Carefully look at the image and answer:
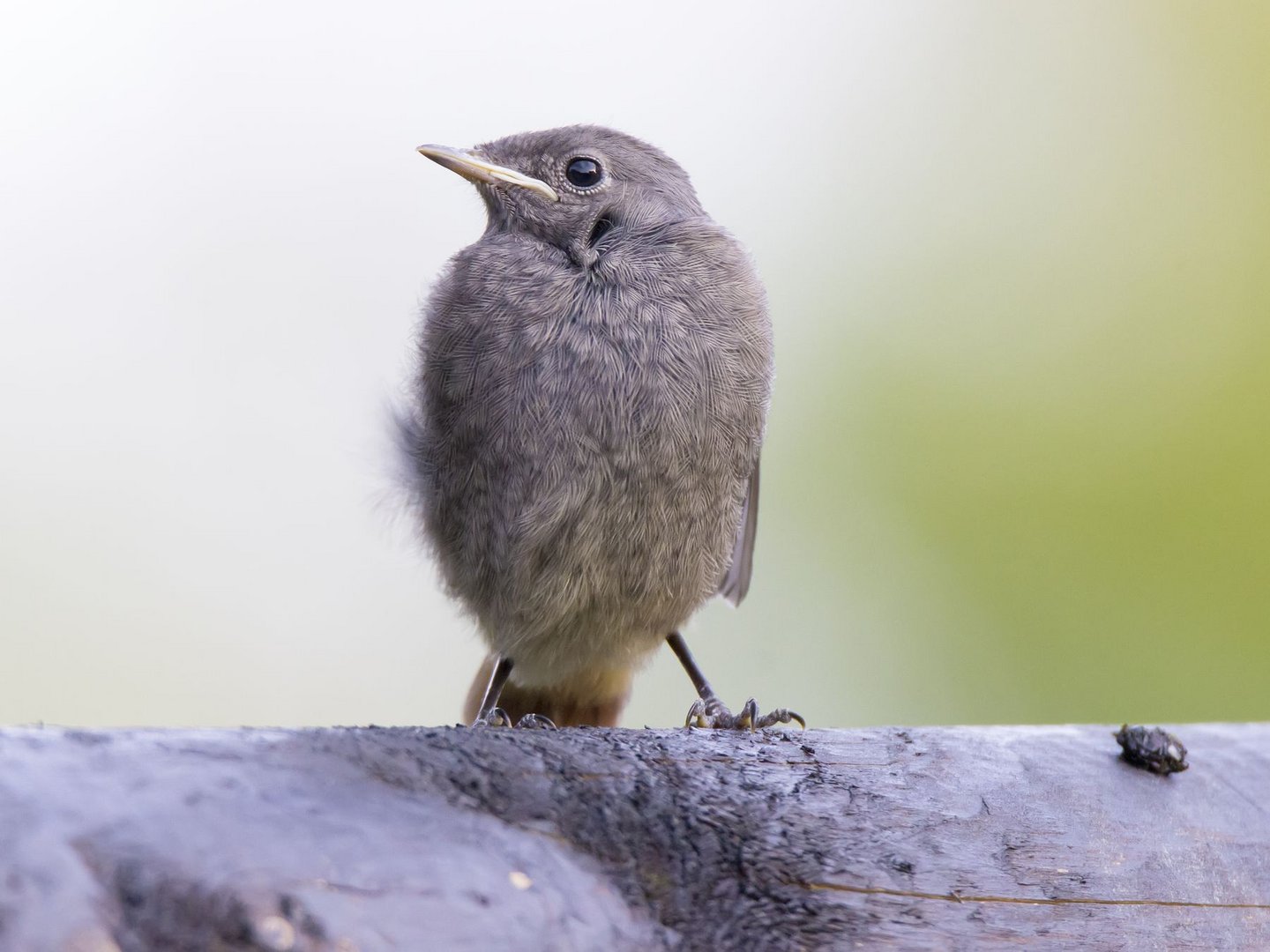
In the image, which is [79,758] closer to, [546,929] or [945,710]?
[546,929]

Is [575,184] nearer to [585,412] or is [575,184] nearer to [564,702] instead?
[585,412]

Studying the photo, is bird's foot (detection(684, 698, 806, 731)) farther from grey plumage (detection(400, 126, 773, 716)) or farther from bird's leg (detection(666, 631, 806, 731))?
→ grey plumage (detection(400, 126, 773, 716))

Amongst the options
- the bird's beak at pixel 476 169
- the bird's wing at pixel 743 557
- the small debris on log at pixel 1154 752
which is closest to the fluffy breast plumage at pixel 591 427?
the bird's beak at pixel 476 169

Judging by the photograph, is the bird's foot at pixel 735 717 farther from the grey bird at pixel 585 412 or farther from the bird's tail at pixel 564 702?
the bird's tail at pixel 564 702

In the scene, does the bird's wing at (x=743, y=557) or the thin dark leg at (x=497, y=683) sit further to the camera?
the bird's wing at (x=743, y=557)

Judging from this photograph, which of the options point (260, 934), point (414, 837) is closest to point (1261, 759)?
point (414, 837)
